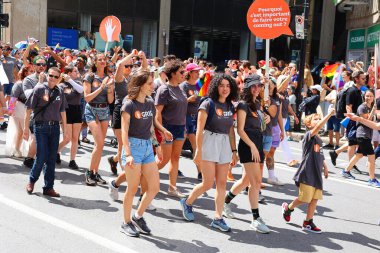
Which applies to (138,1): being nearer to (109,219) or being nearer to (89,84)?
(89,84)

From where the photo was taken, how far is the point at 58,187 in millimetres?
7695

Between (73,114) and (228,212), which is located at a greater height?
(73,114)

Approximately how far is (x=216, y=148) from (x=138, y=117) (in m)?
0.95

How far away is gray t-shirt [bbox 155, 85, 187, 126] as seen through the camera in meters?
7.29

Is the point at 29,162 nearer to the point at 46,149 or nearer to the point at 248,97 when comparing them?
the point at 46,149

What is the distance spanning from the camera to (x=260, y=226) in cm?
614

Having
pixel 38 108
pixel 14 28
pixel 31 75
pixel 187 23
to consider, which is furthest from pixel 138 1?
pixel 38 108

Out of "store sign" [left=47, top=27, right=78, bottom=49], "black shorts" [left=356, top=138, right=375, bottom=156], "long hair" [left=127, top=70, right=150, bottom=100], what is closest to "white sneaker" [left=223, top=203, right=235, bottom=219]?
"long hair" [left=127, top=70, right=150, bottom=100]

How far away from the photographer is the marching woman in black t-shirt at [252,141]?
6090 mm

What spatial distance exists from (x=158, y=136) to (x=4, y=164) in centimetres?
337

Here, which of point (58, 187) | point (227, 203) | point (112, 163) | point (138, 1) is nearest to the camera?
point (227, 203)

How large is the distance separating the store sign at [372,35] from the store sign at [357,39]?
741mm

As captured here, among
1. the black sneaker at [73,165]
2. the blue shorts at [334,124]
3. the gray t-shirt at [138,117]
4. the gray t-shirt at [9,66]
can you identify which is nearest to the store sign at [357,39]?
the blue shorts at [334,124]

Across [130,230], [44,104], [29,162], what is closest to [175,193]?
[130,230]
